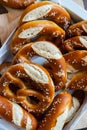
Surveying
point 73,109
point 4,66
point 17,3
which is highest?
point 17,3

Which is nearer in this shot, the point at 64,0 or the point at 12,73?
the point at 12,73

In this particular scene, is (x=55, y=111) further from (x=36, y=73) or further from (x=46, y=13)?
(x=46, y=13)

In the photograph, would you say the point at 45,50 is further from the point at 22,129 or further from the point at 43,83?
the point at 22,129

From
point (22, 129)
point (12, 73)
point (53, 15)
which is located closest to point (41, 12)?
point (53, 15)

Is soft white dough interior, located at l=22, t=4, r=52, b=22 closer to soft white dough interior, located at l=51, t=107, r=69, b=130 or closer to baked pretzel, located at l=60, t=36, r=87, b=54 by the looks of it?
baked pretzel, located at l=60, t=36, r=87, b=54

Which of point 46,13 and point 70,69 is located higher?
point 46,13

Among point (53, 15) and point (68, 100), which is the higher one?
point (53, 15)

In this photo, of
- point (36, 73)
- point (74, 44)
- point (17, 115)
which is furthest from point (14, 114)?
point (74, 44)
